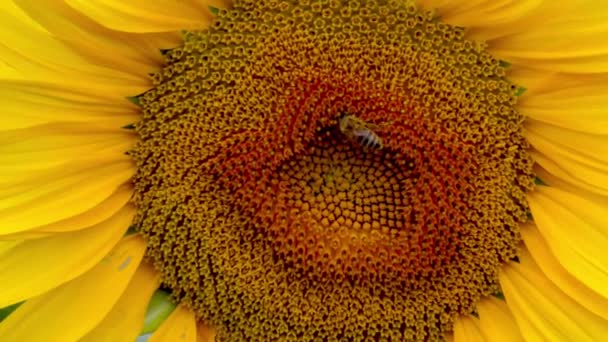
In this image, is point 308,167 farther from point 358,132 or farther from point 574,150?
point 574,150

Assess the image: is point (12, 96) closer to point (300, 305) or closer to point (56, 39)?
point (56, 39)

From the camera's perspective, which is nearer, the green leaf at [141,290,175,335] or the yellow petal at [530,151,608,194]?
the yellow petal at [530,151,608,194]

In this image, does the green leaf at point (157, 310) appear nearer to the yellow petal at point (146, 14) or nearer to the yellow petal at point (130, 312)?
the yellow petal at point (130, 312)

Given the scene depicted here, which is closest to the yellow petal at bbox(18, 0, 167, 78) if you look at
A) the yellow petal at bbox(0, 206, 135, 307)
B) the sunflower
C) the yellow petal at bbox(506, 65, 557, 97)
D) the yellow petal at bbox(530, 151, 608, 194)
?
the sunflower

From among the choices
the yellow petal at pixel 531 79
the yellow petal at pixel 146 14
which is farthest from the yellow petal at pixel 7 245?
the yellow petal at pixel 531 79

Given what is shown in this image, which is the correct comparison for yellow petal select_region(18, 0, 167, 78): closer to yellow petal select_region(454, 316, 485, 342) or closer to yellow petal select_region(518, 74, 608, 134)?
yellow petal select_region(518, 74, 608, 134)

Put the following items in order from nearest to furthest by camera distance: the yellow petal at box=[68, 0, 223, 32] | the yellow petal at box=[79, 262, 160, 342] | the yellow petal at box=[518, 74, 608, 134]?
the yellow petal at box=[68, 0, 223, 32], the yellow petal at box=[518, 74, 608, 134], the yellow petal at box=[79, 262, 160, 342]

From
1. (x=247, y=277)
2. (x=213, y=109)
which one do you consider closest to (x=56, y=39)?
(x=213, y=109)
